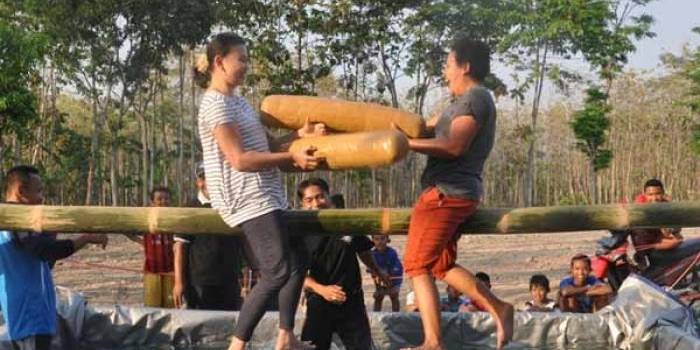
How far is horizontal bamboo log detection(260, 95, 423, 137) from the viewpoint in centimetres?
445

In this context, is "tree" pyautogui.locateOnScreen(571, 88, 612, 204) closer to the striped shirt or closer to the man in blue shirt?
the man in blue shirt

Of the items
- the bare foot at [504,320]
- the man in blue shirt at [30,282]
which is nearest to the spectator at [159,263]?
the man in blue shirt at [30,282]

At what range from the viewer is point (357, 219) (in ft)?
15.6

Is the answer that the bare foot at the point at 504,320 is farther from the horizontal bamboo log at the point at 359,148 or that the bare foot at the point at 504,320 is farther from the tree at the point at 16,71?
the tree at the point at 16,71

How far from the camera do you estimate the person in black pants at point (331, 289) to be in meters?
5.67

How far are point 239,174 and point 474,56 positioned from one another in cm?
122

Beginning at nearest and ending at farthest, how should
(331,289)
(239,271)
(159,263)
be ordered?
(331,289), (239,271), (159,263)

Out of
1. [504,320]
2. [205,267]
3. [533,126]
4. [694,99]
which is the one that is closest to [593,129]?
[533,126]

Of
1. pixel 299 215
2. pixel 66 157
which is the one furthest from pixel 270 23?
pixel 299 215

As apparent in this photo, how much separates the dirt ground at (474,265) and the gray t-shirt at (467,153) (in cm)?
601

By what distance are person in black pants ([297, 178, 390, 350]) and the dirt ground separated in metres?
4.54

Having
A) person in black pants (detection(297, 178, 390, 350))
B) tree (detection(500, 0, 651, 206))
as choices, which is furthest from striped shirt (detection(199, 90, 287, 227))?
tree (detection(500, 0, 651, 206))

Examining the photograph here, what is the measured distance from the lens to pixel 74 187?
29.2 meters

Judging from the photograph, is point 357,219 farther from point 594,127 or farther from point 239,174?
point 594,127
